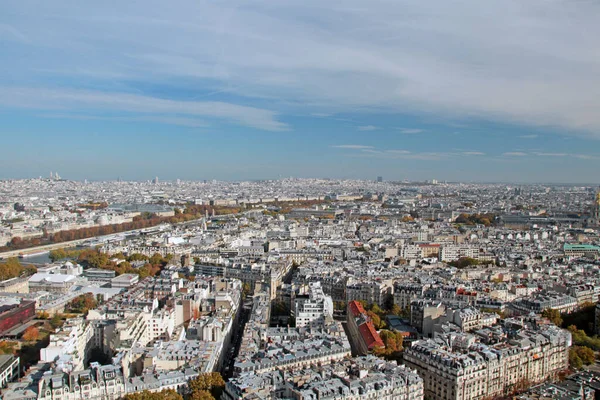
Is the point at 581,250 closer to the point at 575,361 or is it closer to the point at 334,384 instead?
the point at 575,361

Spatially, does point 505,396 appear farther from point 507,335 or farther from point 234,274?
point 234,274

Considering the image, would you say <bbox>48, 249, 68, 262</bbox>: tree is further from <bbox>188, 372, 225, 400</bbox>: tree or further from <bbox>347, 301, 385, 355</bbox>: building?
<bbox>188, 372, 225, 400</bbox>: tree

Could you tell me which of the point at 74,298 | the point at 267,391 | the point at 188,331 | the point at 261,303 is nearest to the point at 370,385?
the point at 267,391

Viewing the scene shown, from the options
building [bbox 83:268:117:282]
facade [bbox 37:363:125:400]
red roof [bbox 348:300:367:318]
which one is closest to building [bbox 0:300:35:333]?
building [bbox 83:268:117:282]

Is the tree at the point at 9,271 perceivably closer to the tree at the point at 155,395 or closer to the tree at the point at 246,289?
the tree at the point at 246,289

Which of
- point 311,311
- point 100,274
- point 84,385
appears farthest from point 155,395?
point 100,274

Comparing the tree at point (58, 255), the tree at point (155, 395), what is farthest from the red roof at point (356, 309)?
the tree at point (58, 255)
